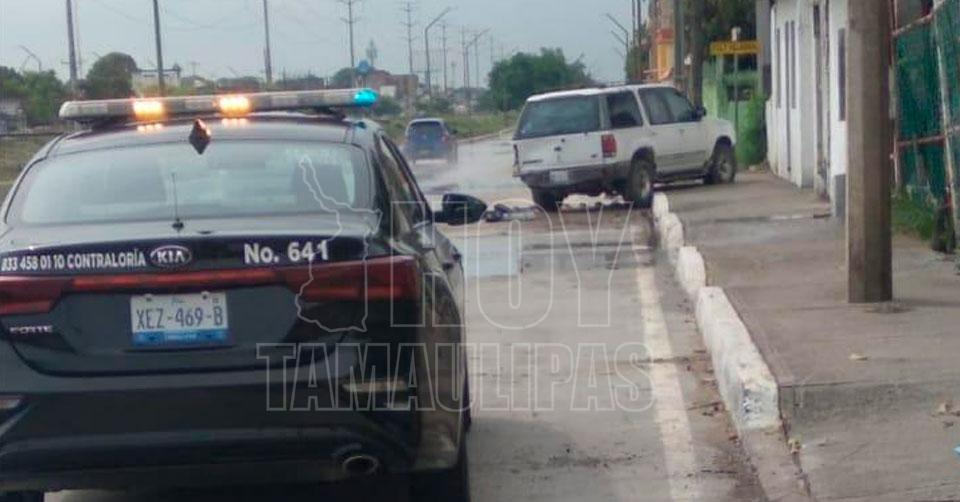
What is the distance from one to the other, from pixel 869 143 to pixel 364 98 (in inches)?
168

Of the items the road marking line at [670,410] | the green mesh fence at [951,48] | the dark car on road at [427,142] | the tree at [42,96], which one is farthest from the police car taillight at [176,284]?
the dark car on road at [427,142]

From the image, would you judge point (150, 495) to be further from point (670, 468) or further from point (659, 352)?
point (659, 352)

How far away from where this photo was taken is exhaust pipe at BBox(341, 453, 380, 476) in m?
5.80

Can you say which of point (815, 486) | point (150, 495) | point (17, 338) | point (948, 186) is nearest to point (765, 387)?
point (815, 486)

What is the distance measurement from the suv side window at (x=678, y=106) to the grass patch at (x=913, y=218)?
35.8 feet

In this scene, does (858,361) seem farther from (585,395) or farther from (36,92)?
(36,92)

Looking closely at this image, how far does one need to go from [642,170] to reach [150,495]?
18.2m

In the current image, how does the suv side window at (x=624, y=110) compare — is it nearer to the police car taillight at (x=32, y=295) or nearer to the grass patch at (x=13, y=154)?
the grass patch at (x=13, y=154)

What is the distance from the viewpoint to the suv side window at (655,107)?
83.4 ft

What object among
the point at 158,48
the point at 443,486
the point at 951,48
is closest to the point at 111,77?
the point at 158,48

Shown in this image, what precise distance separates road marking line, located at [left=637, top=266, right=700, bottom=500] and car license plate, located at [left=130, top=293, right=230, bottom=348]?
2530 millimetres

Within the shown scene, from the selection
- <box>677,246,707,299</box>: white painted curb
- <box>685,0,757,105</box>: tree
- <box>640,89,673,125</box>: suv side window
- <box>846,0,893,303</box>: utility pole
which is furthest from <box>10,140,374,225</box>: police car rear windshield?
<box>685,0,757,105</box>: tree

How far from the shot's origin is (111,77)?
31.3 meters

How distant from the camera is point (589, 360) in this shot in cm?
1100
